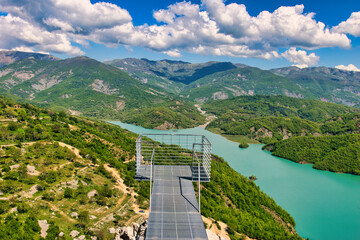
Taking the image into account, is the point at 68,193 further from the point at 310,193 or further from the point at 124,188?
the point at 310,193

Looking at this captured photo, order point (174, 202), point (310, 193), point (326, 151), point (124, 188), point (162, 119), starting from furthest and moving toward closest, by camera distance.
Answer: point (162, 119)
point (326, 151)
point (310, 193)
point (124, 188)
point (174, 202)

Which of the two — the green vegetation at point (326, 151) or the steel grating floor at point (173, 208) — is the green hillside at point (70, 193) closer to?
the steel grating floor at point (173, 208)

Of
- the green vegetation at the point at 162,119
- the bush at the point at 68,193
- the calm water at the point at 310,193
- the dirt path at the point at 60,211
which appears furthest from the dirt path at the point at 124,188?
the green vegetation at the point at 162,119

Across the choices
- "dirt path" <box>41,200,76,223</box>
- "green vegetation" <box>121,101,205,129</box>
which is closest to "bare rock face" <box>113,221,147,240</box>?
"dirt path" <box>41,200,76,223</box>

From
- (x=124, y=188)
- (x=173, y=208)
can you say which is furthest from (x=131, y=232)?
(x=124, y=188)

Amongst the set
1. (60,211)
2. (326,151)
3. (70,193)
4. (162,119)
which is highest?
(162,119)

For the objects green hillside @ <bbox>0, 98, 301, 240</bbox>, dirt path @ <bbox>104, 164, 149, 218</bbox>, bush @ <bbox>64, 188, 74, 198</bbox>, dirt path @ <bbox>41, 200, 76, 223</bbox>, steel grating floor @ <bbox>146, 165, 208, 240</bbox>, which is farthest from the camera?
dirt path @ <bbox>104, 164, 149, 218</bbox>

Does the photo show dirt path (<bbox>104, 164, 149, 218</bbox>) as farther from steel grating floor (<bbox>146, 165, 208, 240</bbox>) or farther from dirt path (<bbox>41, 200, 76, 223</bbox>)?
steel grating floor (<bbox>146, 165, 208, 240</bbox>)
